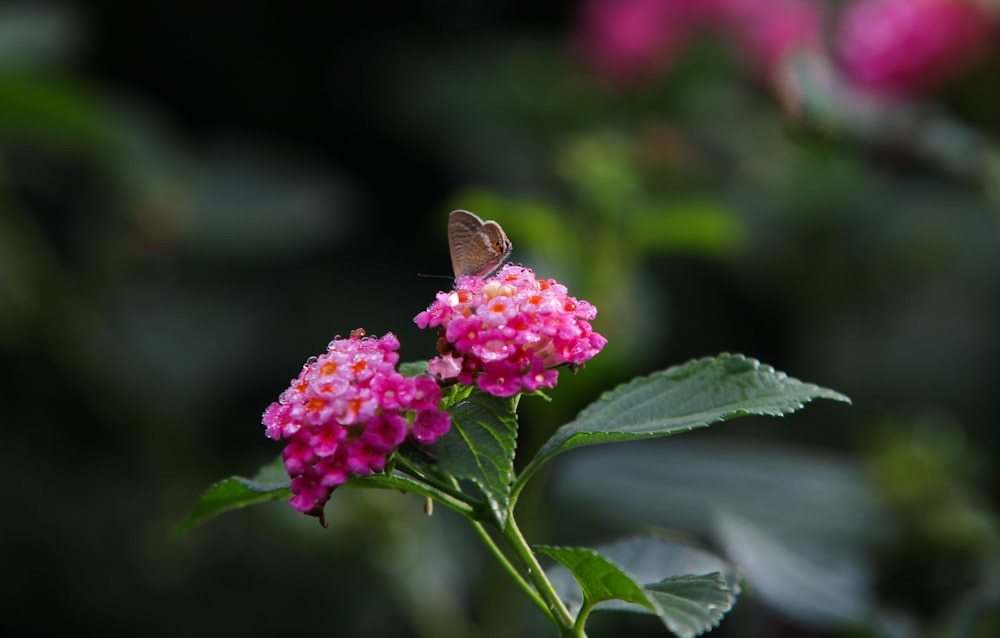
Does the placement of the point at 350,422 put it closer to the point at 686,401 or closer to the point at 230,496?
the point at 230,496

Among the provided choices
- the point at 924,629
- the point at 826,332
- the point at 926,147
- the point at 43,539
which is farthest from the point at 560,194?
the point at 924,629

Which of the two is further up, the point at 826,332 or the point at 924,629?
the point at 826,332

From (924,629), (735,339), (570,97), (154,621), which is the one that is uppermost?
(570,97)

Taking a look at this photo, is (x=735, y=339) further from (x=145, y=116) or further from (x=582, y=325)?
(x=582, y=325)

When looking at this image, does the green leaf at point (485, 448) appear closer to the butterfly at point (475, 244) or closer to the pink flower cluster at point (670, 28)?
the butterfly at point (475, 244)

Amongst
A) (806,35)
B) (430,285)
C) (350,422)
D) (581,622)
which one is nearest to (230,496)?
(350,422)

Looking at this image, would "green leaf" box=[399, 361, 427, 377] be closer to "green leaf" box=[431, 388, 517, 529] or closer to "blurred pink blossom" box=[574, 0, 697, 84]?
"green leaf" box=[431, 388, 517, 529]

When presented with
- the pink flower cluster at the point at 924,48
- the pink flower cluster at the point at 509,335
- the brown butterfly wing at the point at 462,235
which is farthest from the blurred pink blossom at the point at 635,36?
the pink flower cluster at the point at 509,335
